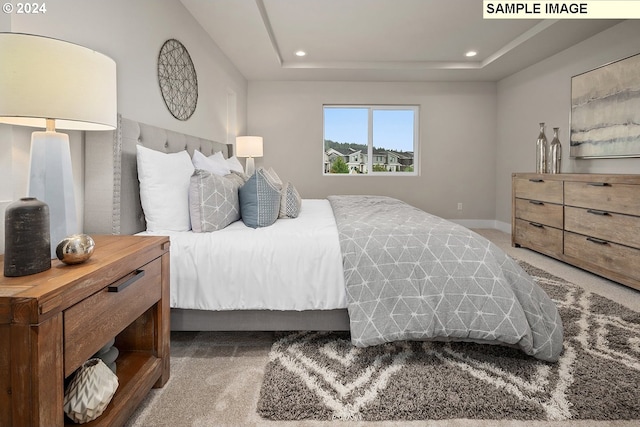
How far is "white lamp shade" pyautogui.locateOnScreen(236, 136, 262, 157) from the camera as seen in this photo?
15.8 ft

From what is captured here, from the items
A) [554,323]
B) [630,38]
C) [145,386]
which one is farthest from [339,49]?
[145,386]

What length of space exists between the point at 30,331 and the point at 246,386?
3.12 feet

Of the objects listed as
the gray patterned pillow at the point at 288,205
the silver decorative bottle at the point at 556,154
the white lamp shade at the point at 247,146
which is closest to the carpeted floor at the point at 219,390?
the gray patterned pillow at the point at 288,205

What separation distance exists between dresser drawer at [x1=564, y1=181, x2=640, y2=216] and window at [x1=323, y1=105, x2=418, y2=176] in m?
2.67

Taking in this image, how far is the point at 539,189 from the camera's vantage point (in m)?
3.89

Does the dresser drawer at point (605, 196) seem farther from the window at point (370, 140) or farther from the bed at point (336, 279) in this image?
the window at point (370, 140)

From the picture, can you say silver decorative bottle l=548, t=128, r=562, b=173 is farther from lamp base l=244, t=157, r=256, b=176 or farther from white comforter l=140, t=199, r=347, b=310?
lamp base l=244, t=157, r=256, b=176

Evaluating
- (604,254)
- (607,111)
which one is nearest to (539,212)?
(604,254)

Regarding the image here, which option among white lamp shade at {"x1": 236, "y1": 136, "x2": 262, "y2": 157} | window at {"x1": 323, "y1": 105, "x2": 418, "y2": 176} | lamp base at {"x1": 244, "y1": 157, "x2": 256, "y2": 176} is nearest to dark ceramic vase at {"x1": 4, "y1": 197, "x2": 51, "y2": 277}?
white lamp shade at {"x1": 236, "y1": 136, "x2": 262, "y2": 157}

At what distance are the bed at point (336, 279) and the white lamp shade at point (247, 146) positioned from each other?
287cm

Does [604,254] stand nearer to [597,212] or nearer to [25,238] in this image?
[597,212]

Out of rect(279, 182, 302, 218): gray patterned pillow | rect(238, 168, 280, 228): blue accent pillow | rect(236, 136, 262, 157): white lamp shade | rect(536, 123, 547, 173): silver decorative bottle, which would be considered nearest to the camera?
rect(238, 168, 280, 228): blue accent pillow

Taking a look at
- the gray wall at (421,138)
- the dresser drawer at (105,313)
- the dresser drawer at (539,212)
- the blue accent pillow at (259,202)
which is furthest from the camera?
the gray wall at (421,138)

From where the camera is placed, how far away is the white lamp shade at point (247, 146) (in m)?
4.81
